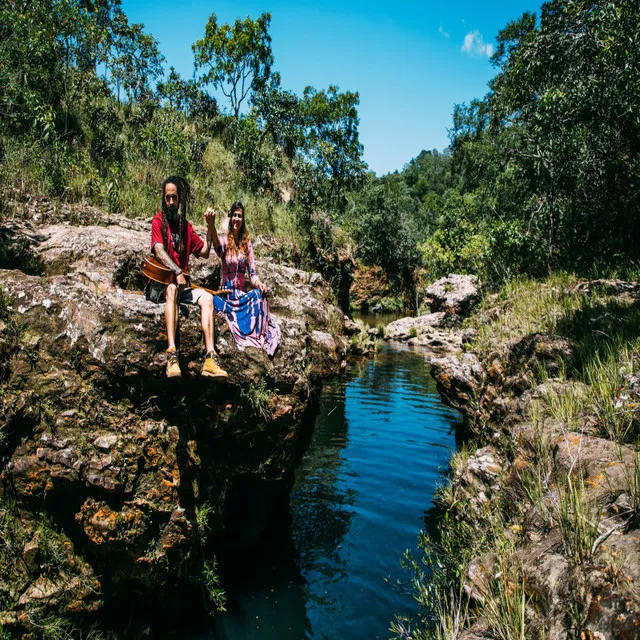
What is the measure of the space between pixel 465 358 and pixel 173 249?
6701 millimetres

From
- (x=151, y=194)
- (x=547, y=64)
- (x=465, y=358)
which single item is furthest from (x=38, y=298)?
(x=547, y=64)

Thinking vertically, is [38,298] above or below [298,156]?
below

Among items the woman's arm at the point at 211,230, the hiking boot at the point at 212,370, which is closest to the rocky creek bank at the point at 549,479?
the hiking boot at the point at 212,370

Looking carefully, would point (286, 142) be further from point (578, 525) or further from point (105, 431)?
point (578, 525)

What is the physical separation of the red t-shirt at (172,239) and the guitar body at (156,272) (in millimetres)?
329

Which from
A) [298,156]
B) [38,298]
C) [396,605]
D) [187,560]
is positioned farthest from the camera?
[298,156]

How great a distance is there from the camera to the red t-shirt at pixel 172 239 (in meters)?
5.45

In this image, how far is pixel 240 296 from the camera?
6.12 meters

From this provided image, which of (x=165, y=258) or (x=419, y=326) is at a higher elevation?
(x=165, y=258)

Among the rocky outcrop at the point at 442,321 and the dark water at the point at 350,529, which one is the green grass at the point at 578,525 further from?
the rocky outcrop at the point at 442,321

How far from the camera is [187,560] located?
4.99 meters

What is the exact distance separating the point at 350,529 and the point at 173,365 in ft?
14.8

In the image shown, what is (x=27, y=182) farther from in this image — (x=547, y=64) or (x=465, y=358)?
(x=547, y=64)

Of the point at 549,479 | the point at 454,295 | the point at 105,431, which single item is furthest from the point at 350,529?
the point at 454,295
